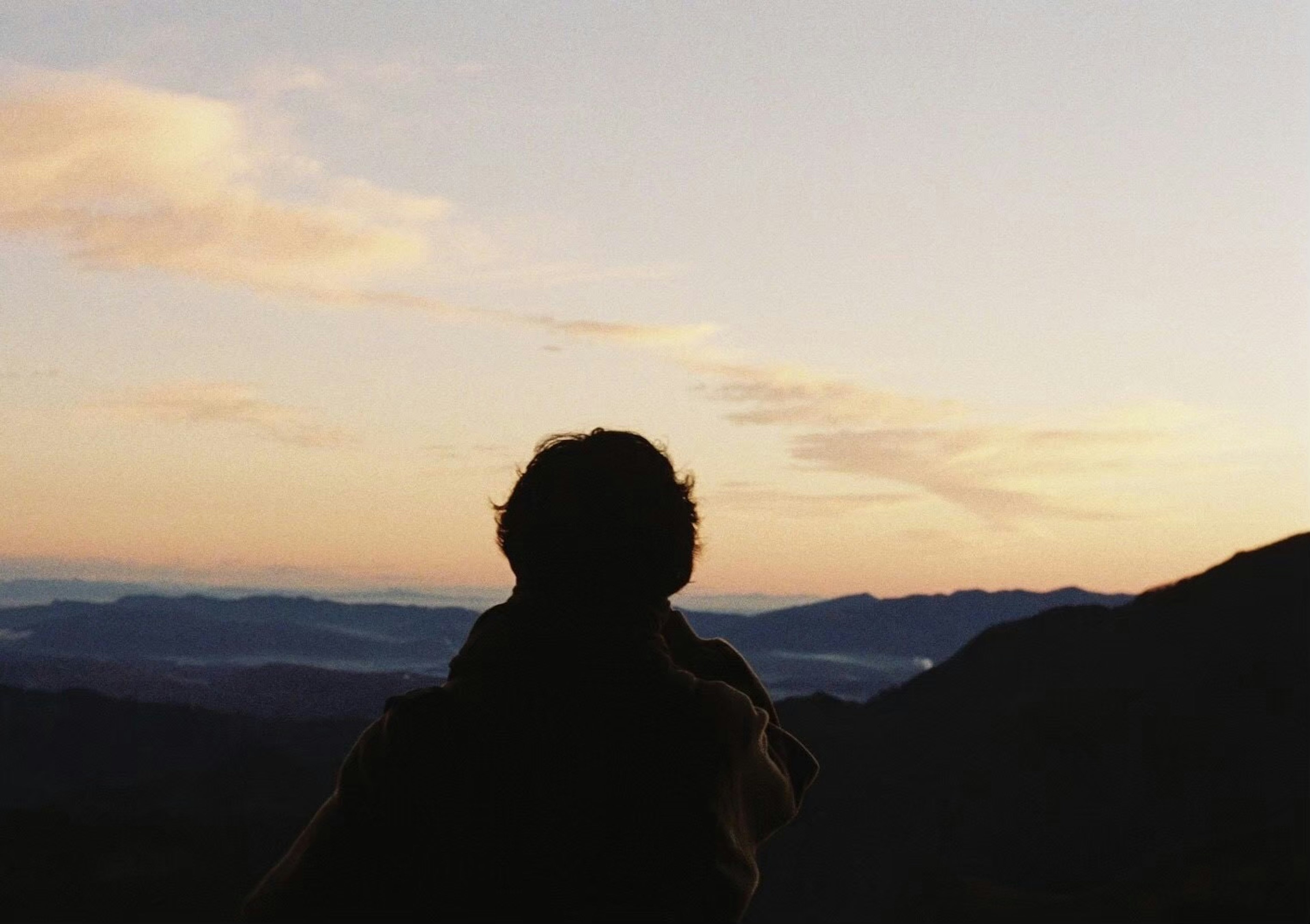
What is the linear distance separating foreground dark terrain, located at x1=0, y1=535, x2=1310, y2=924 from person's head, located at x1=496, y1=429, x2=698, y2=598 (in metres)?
22.5

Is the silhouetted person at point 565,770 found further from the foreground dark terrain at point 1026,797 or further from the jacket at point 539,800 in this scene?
the foreground dark terrain at point 1026,797

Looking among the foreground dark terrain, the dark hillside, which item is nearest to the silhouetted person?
the foreground dark terrain

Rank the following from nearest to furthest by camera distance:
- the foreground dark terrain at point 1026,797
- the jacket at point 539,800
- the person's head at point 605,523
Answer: the jacket at point 539,800 → the person's head at point 605,523 → the foreground dark terrain at point 1026,797

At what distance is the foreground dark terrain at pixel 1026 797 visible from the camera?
1320 inches

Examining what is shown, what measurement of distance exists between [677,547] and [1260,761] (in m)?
39.2

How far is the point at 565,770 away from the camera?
9.45 feet

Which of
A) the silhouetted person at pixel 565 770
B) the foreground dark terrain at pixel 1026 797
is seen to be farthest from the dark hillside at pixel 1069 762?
the silhouetted person at pixel 565 770

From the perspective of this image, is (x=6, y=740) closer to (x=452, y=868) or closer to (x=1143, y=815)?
(x=1143, y=815)

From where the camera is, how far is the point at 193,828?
4941 centimetres

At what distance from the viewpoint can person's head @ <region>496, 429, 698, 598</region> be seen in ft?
9.86

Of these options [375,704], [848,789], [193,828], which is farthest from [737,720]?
[375,704]

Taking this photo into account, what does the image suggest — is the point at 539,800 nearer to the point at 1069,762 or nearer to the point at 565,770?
the point at 565,770

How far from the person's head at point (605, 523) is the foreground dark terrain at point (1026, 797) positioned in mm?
22484

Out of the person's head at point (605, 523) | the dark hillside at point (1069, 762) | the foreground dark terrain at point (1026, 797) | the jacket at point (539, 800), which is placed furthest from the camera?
the dark hillside at point (1069, 762)
